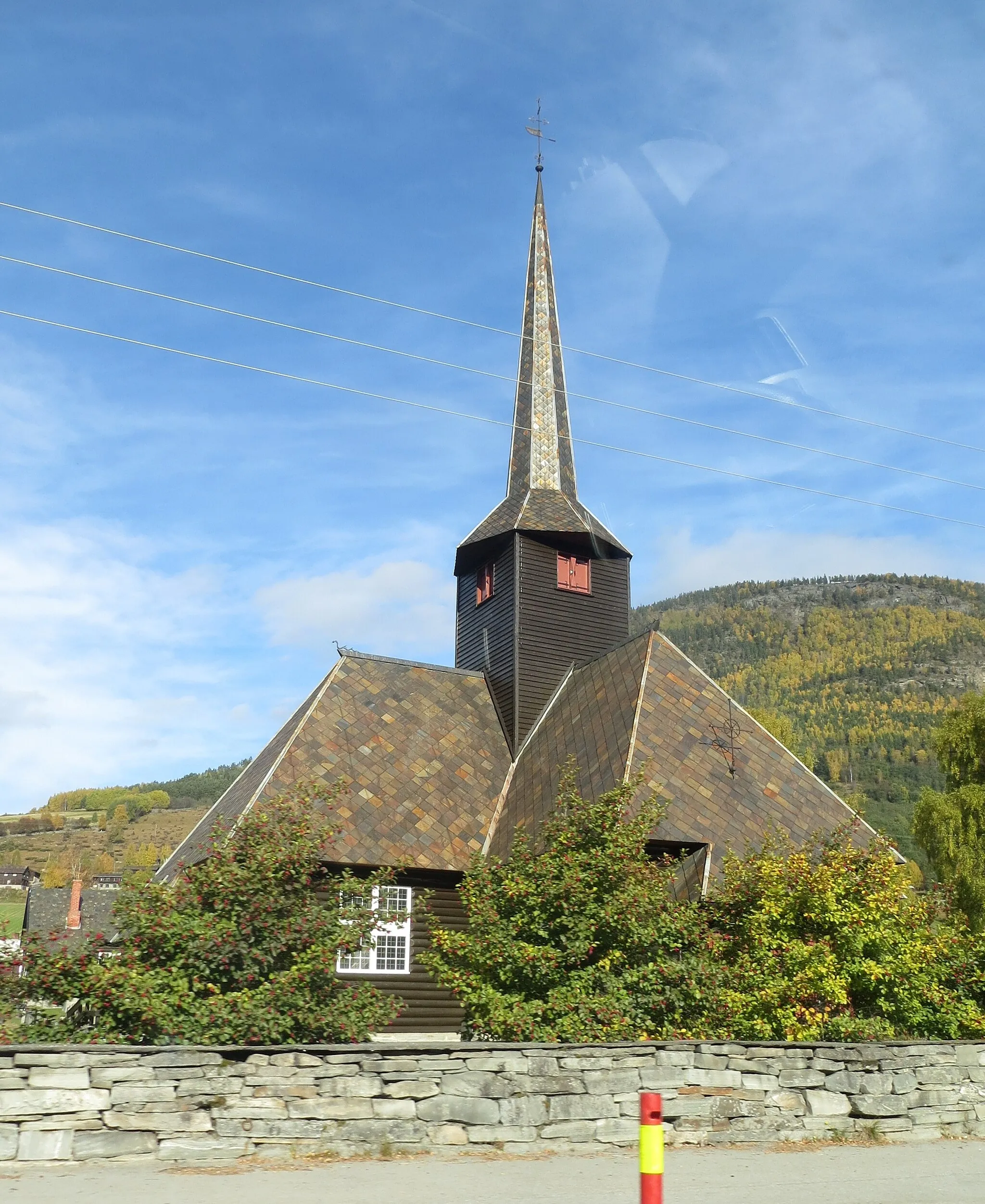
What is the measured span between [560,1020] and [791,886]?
146 inches

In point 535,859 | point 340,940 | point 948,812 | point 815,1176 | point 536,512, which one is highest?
point 536,512

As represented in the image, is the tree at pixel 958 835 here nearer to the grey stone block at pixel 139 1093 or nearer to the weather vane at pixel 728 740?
the weather vane at pixel 728 740

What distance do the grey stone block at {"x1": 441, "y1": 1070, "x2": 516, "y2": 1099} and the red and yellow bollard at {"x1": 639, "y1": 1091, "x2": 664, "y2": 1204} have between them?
17.7ft

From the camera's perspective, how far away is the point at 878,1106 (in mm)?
11383

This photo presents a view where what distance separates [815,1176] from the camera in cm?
952

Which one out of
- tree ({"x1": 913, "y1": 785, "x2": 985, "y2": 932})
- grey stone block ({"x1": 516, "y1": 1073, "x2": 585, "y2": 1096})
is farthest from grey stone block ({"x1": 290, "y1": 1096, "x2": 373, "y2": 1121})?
tree ({"x1": 913, "y1": 785, "x2": 985, "y2": 932})

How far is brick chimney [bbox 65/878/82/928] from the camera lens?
55234mm

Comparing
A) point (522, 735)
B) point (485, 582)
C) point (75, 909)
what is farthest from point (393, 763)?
point (75, 909)

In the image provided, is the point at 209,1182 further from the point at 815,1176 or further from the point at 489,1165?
the point at 815,1176

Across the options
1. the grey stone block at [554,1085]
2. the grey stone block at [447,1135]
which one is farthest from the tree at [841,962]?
the grey stone block at [447,1135]

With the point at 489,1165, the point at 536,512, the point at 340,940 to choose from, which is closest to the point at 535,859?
the point at 340,940

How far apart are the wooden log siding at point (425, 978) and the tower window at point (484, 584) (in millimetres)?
8833

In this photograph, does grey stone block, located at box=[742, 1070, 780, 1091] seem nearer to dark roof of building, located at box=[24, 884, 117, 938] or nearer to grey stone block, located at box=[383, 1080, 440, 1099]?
grey stone block, located at box=[383, 1080, 440, 1099]

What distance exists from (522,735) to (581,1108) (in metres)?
14.9
